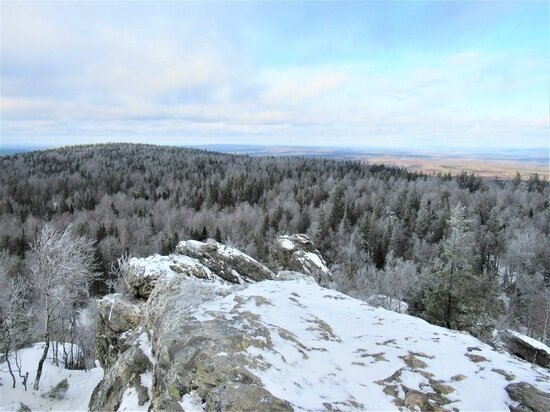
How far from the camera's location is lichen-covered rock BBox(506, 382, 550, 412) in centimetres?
616

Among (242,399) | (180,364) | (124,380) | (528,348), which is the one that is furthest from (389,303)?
(242,399)

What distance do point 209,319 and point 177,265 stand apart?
9.94 metres

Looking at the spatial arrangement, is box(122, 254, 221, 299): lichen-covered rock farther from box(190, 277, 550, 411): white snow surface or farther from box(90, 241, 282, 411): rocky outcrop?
box(190, 277, 550, 411): white snow surface

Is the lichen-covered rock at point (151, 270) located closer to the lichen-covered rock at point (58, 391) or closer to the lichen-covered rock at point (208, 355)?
the lichen-covered rock at point (208, 355)

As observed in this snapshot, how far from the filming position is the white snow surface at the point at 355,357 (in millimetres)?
6572

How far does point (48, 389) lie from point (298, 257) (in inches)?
1100

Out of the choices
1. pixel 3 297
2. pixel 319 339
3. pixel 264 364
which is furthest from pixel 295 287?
pixel 3 297

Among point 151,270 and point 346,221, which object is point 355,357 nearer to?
point 151,270

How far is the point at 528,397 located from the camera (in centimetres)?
641

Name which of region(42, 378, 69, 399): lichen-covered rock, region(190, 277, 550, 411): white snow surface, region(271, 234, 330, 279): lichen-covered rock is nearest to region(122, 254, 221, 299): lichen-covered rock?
region(190, 277, 550, 411): white snow surface

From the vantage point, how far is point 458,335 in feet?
32.3

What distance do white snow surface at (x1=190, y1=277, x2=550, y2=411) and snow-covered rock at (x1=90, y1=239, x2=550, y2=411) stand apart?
0.09ft

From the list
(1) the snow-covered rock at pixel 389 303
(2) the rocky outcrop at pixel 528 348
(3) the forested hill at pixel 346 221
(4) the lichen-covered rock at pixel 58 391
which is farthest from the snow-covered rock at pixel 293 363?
(1) the snow-covered rock at pixel 389 303

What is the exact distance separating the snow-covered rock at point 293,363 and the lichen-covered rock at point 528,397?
5 cm
